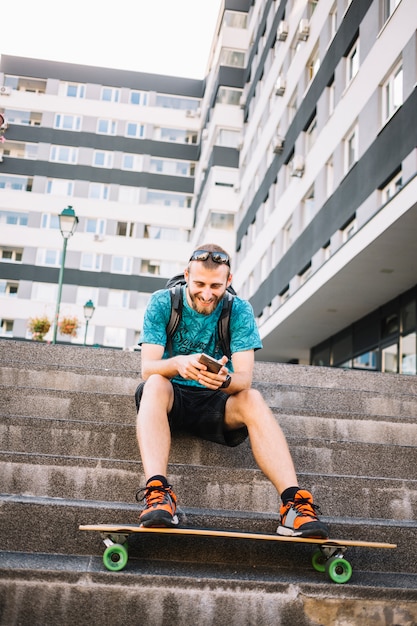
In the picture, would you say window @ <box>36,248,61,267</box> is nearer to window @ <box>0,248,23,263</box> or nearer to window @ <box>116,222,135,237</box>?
window @ <box>0,248,23,263</box>

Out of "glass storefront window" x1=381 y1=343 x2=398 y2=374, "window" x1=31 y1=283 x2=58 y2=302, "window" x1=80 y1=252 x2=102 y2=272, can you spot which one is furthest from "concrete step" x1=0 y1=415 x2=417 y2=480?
"window" x1=80 y1=252 x2=102 y2=272

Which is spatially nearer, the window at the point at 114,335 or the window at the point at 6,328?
the window at the point at 114,335

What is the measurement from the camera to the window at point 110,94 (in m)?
39.5

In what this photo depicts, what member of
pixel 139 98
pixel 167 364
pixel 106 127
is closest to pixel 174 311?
pixel 167 364

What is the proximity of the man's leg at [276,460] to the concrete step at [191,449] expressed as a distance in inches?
12.7

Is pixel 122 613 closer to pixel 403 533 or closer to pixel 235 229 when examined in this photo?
pixel 403 533

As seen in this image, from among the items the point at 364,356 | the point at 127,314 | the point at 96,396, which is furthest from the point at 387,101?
Answer: the point at 127,314

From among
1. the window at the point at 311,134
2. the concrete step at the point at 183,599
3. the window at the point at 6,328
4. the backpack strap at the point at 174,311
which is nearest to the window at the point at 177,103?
the window at the point at 6,328

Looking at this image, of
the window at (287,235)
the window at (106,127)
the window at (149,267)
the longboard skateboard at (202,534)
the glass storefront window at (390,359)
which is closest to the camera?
the longboard skateboard at (202,534)

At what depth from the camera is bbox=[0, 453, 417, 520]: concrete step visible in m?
3.59

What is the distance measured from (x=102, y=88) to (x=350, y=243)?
31.0 metres

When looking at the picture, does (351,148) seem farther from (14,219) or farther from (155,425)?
(14,219)

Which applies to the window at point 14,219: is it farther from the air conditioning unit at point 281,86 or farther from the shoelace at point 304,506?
A: the shoelace at point 304,506

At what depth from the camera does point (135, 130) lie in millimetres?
39312
